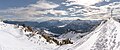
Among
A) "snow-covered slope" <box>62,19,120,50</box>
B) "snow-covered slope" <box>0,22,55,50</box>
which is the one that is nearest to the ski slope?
"snow-covered slope" <box>62,19,120,50</box>

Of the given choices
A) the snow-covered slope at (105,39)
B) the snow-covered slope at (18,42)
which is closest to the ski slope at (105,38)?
the snow-covered slope at (105,39)

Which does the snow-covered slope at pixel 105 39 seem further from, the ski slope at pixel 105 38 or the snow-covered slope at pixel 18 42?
the snow-covered slope at pixel 18 42

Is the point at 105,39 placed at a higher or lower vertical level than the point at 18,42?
higher

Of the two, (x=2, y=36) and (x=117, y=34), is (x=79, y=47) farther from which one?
(x=2, y=36)

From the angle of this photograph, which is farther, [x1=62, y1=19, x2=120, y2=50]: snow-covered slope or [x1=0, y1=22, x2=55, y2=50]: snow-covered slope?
[x1=0, y1=22, x2=55, y2=50]: snow-covered slope

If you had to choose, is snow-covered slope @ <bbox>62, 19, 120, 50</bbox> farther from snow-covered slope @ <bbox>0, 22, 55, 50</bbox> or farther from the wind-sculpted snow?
snow-covered slope @ <bbox>0, 22, 55, 50</bbox>

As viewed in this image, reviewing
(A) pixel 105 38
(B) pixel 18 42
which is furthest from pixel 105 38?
(B) pixel 18 42

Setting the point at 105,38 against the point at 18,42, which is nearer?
the point at 105,38

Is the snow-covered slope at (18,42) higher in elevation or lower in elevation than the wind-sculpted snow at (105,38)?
lower

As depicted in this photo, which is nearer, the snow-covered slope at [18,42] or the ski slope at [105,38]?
the ski slope at [105,38]

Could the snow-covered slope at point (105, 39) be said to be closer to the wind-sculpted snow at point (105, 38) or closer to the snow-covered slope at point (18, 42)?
the wind-sculpted snow at point (105, 38)

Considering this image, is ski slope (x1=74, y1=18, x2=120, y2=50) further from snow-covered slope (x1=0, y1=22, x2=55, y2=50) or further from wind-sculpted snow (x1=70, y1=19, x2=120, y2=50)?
snow-covered slope (x1=0, y1=22, x2=55, y2=50)

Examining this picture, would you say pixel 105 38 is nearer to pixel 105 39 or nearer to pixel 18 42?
pixel 105 39

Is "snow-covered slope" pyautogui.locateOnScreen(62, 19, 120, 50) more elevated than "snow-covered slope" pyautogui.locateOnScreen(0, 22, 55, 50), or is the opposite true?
"snow-covered slope" pyautogui.locateOnScreen(62, 19, 120, 50)
